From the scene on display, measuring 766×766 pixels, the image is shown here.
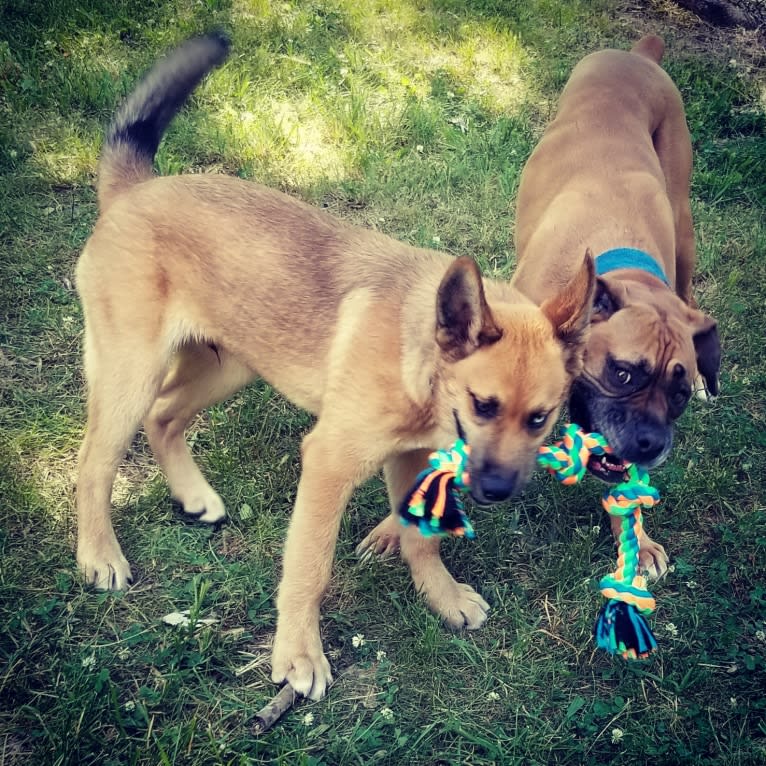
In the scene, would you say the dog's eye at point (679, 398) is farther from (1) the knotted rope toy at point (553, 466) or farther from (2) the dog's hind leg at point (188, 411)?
(2) the dog's hind leg at point (188, 411)

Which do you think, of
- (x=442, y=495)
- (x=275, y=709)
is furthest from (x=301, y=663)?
(x=442, y=495)

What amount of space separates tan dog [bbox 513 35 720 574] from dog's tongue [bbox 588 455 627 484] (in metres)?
0.01

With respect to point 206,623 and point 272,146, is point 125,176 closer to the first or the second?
point 206,623

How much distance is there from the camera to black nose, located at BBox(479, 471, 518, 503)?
2.70m

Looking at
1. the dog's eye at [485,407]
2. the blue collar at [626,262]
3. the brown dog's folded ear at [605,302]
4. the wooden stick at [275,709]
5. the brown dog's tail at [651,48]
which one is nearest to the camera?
the dog's eye at [485,407]

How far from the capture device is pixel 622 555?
9.83ft

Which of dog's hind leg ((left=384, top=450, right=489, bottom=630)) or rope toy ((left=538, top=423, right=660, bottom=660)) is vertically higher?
rope toy ((left=538, top=423, right=660, bottom=660))

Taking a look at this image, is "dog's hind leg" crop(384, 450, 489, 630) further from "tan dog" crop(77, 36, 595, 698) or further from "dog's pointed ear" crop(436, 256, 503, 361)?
"dog's pointed ear" crop(436, 256, 503, 361)

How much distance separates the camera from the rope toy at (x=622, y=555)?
9.20ft

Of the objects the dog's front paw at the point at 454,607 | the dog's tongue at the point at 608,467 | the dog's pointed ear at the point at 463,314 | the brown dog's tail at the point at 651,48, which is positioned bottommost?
the dog's front paw at the point at 454,607

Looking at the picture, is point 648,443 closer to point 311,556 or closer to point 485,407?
point 485,407

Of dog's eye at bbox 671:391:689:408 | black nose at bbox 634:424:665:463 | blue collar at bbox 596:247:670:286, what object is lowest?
black nose at bbox 634:424:665:463

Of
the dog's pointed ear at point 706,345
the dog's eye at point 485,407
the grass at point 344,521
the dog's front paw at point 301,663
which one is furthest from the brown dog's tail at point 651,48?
the dog's front paw at point 301,663

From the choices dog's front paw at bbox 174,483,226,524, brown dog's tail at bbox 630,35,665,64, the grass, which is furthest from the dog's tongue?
brown dog's tail at bbox 630,35,665,64
